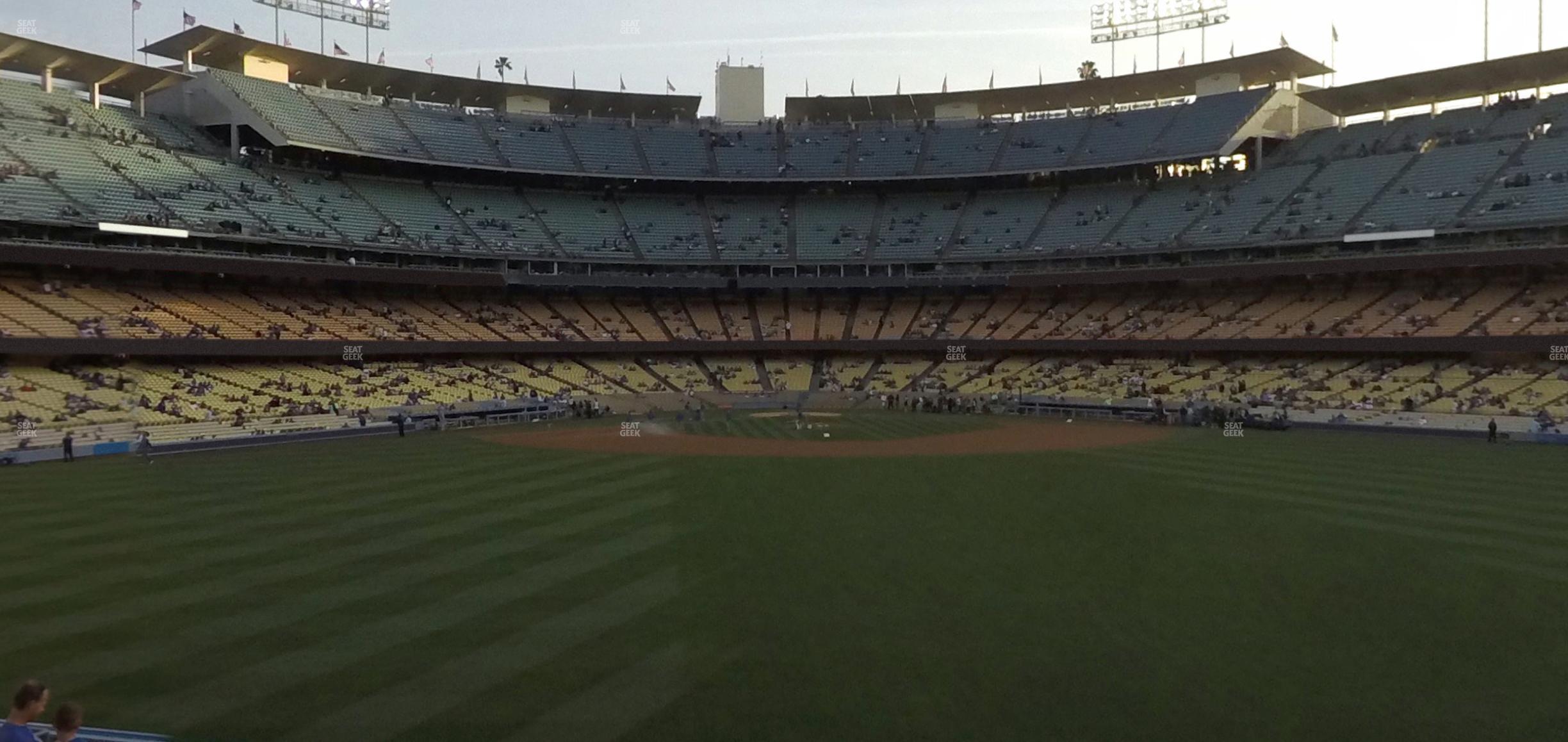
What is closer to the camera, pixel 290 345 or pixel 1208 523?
pixel 1208 523

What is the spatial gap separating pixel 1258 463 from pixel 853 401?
3721 centimetres

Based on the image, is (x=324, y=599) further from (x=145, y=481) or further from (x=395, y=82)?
(x=395, y=82)

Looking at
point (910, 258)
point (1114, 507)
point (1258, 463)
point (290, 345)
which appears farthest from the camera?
point (910, 258)

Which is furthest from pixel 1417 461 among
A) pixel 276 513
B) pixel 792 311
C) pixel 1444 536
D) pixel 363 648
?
pixel 792 311

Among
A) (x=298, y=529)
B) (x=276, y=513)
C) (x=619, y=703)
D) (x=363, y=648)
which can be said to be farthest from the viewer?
(x=276, y=513)

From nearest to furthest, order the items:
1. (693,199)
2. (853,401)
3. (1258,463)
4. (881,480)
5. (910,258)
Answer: (881,480) < (1258,463) < (853,401) < (910,258) < (693,199)

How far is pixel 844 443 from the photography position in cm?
3953

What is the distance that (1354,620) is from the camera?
13.0 m

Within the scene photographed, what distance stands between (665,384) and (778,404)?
909 centimetres

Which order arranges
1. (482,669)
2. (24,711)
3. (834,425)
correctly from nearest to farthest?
(24,711), (482,669), (834,425)

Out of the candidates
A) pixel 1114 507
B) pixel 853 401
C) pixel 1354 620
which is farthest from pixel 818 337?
pixel 1354 620

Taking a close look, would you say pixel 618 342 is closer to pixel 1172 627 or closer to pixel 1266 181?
pixel 1266 181

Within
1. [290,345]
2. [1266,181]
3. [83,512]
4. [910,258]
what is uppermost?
[1266,181]

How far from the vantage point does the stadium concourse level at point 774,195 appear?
58.1m
